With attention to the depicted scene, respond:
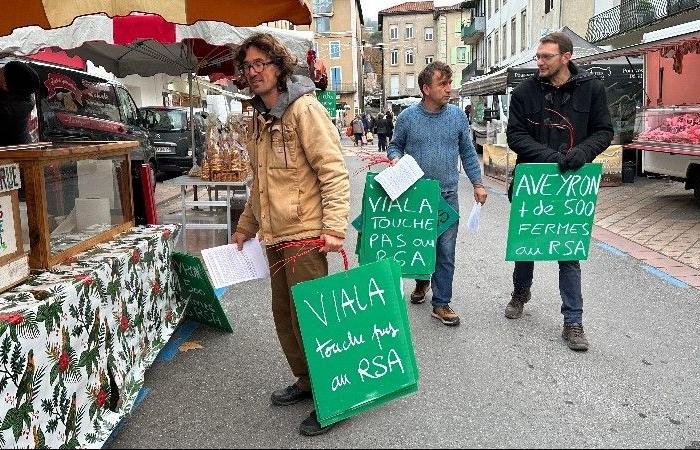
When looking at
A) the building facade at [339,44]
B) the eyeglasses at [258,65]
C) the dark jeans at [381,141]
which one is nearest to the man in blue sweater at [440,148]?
the eyeglasses at [258,65]

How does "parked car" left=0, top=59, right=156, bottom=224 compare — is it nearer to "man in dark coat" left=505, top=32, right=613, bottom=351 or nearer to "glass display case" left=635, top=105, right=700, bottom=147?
"man in dark coat" left=505, top=32, right=613, bottom=351

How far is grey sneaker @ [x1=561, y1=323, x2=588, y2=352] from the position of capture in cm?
400

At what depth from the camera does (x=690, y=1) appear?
58.7ft

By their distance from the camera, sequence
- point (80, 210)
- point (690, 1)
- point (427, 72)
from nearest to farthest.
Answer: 1. point (80, 210)
2. point (427, 72)
3. point (690, 1)

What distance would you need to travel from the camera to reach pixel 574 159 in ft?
13.0

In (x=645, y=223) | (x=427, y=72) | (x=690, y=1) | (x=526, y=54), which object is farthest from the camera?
(x=526, y=54)

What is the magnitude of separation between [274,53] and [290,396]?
1.72 m

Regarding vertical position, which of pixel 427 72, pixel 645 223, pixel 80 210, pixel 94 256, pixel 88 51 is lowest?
pixel 645 223

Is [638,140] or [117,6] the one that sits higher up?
[117,6]

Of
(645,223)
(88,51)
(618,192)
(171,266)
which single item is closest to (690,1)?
(618,192)

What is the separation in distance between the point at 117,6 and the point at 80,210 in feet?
3.65

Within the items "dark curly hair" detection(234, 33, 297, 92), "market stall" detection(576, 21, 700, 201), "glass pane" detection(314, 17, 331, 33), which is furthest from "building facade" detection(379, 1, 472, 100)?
"dark curly hair" detection(234, 33, 297, 92)

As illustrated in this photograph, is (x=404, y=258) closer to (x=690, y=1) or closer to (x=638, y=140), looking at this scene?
(x=638, y=140)

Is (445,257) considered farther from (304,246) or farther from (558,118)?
(304,246)
